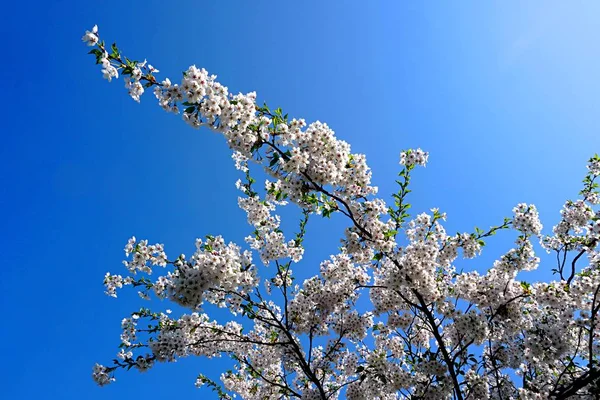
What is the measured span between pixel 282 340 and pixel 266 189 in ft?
13.3

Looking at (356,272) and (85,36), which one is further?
(356,272)

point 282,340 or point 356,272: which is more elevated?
point 356,272

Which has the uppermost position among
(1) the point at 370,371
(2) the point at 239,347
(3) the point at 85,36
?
(3) the point at 85,36

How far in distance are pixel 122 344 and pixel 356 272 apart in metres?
5.93

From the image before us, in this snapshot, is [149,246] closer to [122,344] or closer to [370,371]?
[122,344]

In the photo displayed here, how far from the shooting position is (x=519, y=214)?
815 cm

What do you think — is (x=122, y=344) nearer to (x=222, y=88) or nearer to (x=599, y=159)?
(x=222, y=88)

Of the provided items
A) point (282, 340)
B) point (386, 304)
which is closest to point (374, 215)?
point (386, 304)

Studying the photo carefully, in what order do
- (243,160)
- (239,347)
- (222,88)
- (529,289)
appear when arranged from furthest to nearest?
1. (239,347)
2. (243,160)
3. (529,289)
4. (222,88)

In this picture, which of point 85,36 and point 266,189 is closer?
point 85,36

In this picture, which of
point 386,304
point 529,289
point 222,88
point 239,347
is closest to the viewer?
point 222,88

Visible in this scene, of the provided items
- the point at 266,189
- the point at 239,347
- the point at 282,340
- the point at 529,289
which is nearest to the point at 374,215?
the point at 266,189

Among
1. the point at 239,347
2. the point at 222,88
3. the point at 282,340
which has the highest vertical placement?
the point at 222,88

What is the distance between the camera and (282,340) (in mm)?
9094
